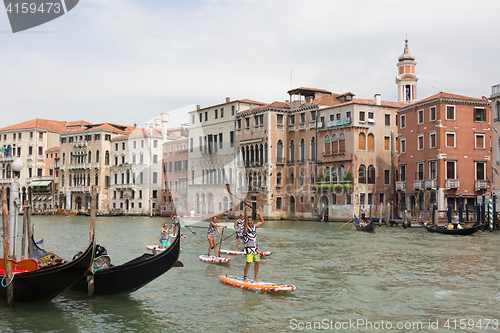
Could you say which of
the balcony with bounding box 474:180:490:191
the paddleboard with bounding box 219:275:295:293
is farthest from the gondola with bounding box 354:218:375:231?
the paddleboard with bounding box 219:275:295:293

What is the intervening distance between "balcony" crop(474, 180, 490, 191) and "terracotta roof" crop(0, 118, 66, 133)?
52.9 meters

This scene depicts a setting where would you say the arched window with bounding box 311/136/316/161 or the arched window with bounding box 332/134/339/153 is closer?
the arched window with bounding box 332/134/339/153

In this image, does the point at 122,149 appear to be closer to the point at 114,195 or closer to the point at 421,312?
the point at 114,195

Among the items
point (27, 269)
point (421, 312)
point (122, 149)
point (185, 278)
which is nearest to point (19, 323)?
point (27, 269)

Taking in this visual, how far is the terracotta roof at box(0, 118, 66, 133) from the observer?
6625 cm

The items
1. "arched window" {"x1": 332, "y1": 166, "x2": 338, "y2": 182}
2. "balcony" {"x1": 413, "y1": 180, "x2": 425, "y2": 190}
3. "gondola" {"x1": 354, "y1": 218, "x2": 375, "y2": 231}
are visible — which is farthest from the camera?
"arched window" {"x1": 332, "y1": 166, "x2": 338, "y2": 182}

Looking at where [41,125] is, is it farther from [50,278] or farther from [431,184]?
[50,278]

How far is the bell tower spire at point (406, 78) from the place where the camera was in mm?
47656

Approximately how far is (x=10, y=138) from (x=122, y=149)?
16.9 metres

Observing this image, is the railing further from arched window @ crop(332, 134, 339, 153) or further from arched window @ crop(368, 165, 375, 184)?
arched window @ crop(332, 134, 339, 153)

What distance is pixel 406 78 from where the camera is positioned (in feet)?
157

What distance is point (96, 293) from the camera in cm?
924

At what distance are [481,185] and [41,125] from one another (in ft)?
177

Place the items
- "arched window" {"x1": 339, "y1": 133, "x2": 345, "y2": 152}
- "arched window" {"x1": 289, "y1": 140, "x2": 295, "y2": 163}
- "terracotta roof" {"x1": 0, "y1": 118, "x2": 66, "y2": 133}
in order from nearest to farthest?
"arched window" {"x1": 339, "y1": 133, "x2": 345, "y2": 152} → "arched window" {"x1": 289, "y1": 140, "x2": 295, "y2": 163} → "terracotta roof" {"x1": 0, "y1": 118, "x2": 66, "y2": 133}
